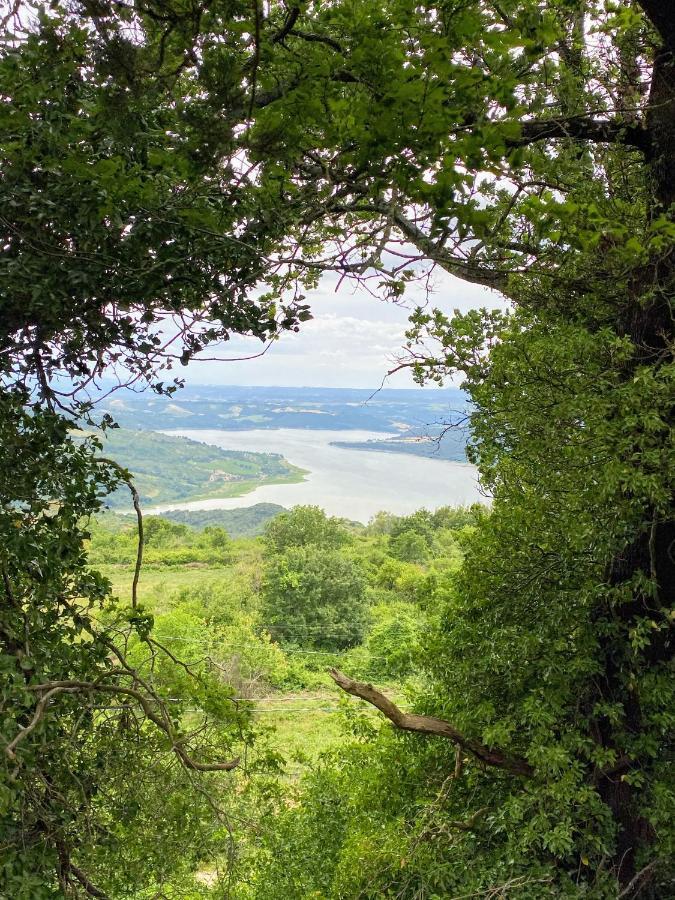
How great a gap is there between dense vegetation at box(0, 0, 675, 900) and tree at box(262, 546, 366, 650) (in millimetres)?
19200

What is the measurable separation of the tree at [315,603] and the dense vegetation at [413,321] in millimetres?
19200

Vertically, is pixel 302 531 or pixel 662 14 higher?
pixel 662 14

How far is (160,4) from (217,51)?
0.57ft

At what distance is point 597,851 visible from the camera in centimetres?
359

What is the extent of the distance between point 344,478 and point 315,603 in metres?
67.9

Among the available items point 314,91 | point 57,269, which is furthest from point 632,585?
point 57,269

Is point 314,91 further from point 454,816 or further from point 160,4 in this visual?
point 454,816

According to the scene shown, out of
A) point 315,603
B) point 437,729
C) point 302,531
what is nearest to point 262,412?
point 302,531

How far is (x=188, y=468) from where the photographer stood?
7088 cm

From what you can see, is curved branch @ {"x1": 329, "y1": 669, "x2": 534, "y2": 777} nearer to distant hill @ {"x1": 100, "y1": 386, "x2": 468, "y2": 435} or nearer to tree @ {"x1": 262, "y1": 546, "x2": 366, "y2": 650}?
tree @ {"x1": 262, "y1": 546, "x2": 366, "y2": 650}

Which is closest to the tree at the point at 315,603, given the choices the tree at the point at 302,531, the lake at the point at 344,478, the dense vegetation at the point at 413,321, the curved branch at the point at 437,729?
the tree at the point at 302,531

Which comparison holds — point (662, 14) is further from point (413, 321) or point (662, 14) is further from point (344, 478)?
point (344, 478)

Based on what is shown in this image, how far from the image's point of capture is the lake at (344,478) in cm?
7038

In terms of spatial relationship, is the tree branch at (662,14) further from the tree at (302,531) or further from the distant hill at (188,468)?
the distant hill at (188,468)
